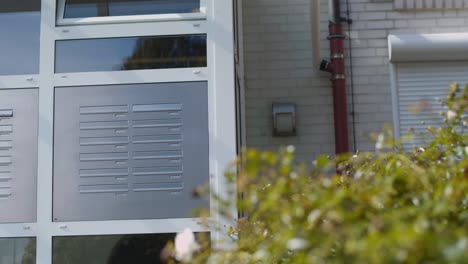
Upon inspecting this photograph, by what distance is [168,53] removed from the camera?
14.5 feet

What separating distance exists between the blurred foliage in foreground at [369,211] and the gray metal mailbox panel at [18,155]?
2.30 meters

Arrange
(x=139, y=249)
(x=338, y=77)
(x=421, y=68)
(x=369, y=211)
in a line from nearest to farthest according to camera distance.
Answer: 1. (x=369, y=211)
2. (x=139, y=249)
3. (x=338, y=77)
4. (x=421, y=68)

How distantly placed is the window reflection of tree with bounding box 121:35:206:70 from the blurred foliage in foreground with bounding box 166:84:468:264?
214 cm

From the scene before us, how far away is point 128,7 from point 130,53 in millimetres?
310

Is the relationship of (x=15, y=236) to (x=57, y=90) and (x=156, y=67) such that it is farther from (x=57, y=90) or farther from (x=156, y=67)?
(x=156, y=67)

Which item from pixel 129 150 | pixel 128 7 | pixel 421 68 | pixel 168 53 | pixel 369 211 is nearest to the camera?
pixel 369 211

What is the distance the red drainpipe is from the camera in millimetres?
5418

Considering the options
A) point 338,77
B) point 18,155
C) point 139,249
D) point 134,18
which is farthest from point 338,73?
point 18,155

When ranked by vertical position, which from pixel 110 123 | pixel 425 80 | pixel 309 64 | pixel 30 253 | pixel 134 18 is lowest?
pixel 30 253

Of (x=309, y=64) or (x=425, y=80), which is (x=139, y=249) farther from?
(x=425, y=80)

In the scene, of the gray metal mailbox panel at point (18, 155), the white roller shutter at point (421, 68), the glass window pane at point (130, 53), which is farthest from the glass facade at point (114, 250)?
the white roller shutter at point (421, 68)

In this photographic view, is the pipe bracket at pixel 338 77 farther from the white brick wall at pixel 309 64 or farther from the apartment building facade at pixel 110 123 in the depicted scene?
the apartment building facade at pixel 110 123

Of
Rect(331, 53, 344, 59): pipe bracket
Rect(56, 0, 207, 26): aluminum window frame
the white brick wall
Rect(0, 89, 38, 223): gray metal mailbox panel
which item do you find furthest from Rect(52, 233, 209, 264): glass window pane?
Rect(331, 53, 344, 59): pipe bracket

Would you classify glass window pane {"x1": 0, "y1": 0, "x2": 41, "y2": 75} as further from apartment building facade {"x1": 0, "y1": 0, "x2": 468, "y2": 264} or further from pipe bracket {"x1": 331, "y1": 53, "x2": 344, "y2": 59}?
pipe bracket {"x1": 331, "y1": 53, "x2": 344, "y2": 59}
